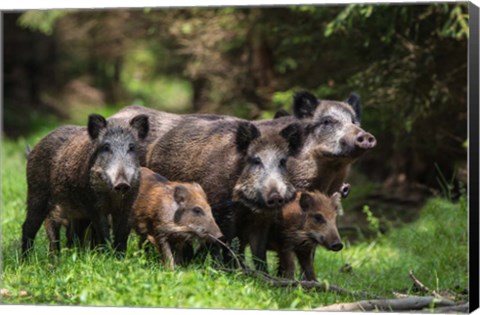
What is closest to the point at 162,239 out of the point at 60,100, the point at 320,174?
the point at 320,174

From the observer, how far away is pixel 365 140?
348 inches

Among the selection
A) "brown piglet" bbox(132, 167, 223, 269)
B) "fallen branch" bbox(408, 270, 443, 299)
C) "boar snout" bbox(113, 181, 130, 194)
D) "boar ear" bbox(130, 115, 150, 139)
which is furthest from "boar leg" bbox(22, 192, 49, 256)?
"fallen branch" bbox(408, 270, 443, 299)

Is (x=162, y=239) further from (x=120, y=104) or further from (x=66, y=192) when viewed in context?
(x=120, y=104)

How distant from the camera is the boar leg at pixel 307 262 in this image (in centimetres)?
912

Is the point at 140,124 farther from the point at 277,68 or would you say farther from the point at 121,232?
the point at 277,68

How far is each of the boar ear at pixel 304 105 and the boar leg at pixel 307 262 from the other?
1.26m

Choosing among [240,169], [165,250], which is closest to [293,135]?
[240,169]

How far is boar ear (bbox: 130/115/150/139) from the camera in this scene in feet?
29.2

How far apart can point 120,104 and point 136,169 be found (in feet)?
47.2

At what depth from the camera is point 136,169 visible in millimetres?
8555

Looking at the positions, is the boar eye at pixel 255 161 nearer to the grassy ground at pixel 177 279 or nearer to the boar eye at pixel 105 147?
the grassy ground at pixel 177 279

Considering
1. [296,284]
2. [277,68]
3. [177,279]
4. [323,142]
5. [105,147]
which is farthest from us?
[277,68]

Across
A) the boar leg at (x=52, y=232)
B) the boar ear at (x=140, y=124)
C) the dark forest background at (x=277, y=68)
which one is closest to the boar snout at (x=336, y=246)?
the boar ear at (x=140, y=124)

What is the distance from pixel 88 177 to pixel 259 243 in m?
1.56
